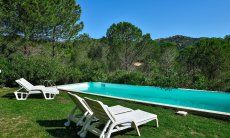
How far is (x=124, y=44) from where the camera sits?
2794 cm

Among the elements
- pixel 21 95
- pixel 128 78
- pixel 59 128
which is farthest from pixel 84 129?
pixel 128 78

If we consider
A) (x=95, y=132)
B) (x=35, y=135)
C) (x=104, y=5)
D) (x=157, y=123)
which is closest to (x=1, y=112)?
(x=35, y=135)

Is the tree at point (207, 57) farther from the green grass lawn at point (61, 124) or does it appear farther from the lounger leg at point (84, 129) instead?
the lounger leg at point (84, 129)

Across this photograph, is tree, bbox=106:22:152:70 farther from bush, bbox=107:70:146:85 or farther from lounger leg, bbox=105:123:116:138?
lounger leg, bbox=105:123:116:138

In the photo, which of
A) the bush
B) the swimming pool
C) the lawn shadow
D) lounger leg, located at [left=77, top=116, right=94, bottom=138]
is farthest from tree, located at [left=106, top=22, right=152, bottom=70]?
lounger leg, located at [left=77, top=116, right=94, bottom=138]

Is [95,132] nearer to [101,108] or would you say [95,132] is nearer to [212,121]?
[101,108]

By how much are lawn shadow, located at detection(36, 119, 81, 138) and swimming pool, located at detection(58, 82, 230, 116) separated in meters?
4.01

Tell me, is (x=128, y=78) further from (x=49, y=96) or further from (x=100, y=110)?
(x=100, y=110)

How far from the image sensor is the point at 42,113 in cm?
855

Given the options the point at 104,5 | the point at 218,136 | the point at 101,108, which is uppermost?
the point at 104,5

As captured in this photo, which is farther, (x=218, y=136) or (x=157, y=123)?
(x=157, y=123)

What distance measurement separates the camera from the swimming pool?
1225 cm

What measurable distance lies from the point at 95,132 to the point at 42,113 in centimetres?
303

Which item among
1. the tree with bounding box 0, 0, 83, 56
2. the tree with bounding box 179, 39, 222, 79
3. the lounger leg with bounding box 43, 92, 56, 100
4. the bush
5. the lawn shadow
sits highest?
the tree with bounding box 0, 0, 83, 56
